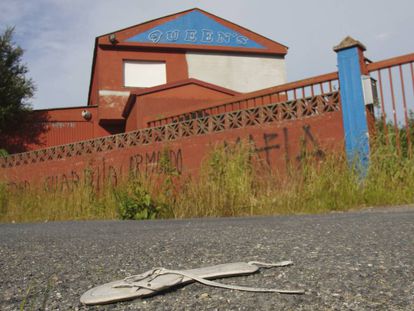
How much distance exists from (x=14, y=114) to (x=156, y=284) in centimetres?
1677

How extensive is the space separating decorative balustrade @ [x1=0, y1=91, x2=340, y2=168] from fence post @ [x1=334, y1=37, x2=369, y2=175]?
0.23 meters

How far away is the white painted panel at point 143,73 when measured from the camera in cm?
1759

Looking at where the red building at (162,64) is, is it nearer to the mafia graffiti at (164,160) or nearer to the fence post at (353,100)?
the mafia graffiti at (164,160)

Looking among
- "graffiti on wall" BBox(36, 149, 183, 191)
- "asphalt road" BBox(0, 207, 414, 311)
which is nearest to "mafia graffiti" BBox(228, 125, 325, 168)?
"graffiti on wall" BBox(36, 149, 183, 191)

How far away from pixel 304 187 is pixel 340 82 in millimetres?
2042

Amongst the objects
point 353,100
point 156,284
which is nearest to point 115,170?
point 353,100

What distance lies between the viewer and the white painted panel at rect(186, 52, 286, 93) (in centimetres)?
1906

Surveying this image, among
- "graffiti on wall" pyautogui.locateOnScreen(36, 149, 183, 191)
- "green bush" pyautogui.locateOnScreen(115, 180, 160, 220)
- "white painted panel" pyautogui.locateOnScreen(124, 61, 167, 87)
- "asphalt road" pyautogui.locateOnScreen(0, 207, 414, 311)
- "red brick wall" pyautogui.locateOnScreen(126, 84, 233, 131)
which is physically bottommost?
"asphalt road" pyautogui.locateOnScreen(0, 207, 414, 311)

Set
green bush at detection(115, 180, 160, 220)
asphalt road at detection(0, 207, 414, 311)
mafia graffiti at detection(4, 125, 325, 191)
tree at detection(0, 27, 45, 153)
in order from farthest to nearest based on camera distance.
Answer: tree at detection(0, 27, 45, 153) → mafia graffiti at detection(4, 125, 325, 191) → green bush at detection(115, 180, 160, 220) → asphalt road at detection(0, 207, 414, 311)

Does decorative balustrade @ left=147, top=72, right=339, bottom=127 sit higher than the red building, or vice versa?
the red building

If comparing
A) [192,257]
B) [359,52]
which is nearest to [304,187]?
[359,52]

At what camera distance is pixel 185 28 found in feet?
62.3

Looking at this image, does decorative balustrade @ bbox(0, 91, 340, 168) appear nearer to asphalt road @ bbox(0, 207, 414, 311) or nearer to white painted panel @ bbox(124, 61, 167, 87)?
asphalt road @ bbox(0, 207, 414, 311)

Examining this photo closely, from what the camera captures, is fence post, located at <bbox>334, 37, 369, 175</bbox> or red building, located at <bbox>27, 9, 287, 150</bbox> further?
red building, located at <bbox>27, 9, 287, 150</bbox>
